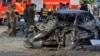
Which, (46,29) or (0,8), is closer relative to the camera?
(46,29)

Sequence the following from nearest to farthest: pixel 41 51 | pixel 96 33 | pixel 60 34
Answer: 1. pixel 41 51
2. pixel 60 34
3. pixel 96 33

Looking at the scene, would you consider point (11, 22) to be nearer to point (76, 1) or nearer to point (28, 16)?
point (28, 16)

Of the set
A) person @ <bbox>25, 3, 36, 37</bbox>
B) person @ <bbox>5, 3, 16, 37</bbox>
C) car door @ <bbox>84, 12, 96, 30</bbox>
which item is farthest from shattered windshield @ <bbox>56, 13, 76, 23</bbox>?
person @ <bbox>5, 3, 16, 37</bbox>

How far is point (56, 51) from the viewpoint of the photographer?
609 inches

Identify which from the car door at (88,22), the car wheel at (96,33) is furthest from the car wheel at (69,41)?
the car wheel at (96,33)

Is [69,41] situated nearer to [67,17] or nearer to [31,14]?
[67,17]

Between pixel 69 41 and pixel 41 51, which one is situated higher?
pixel 69 41

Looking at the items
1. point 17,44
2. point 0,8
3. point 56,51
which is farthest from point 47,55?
point 0,8

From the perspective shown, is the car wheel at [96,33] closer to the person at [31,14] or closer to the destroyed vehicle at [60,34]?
the destroyed vehicle at [60,34]

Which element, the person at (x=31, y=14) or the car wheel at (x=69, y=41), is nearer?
the car wheel at (x=69, y=41)

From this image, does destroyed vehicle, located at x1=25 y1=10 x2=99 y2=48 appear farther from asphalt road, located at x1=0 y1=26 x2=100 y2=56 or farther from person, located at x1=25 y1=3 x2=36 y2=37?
person, located at x1=25 y1=3 x2=36 y2=37

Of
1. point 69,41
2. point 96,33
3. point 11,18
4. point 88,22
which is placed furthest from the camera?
point 11,18

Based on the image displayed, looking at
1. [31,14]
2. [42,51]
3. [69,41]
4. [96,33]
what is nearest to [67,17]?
[69,41]

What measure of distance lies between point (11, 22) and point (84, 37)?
627cm
